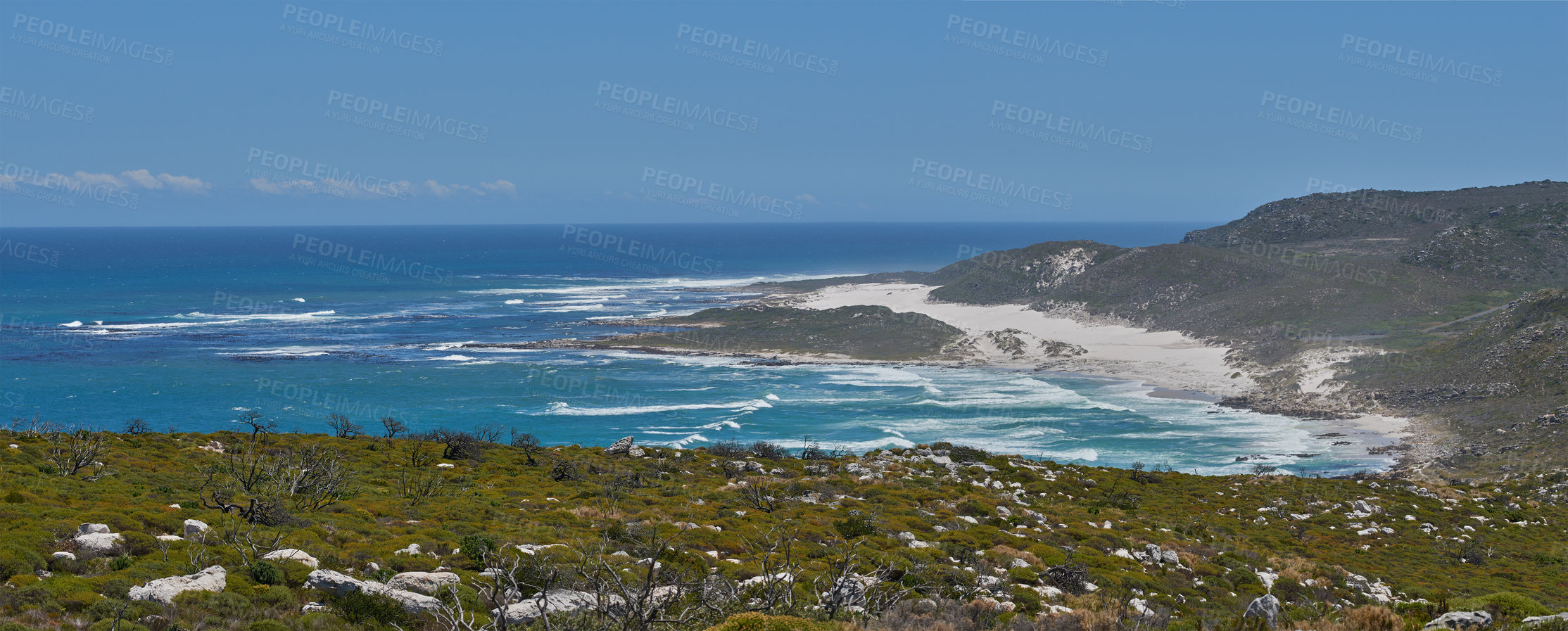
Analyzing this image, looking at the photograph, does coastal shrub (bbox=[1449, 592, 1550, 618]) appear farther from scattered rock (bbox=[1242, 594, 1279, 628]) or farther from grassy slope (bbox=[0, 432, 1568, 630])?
scattered rock (bbox=[1242, 594, 1279, 628])

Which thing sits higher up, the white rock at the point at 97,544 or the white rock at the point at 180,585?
the white rock at the point at 180,585

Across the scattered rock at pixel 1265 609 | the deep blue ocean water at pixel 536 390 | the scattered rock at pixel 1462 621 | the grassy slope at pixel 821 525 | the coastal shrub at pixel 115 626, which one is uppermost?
the scattered rock at pixel 1462 621

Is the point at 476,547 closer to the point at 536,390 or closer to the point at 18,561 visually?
the point at 18,561

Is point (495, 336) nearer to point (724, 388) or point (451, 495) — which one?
point (724, 388)

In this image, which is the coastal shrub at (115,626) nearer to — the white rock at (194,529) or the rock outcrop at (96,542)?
the rock outcrop at (96,542)

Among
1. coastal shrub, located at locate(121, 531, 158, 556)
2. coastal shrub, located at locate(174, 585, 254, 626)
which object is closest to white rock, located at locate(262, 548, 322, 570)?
coastal shrub, located at locate(174, 585, 254, 626)

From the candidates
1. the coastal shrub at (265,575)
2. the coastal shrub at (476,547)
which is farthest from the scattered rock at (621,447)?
the coastal shrub at (265,575)

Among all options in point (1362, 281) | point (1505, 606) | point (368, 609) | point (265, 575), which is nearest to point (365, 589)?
point (368, 609)
